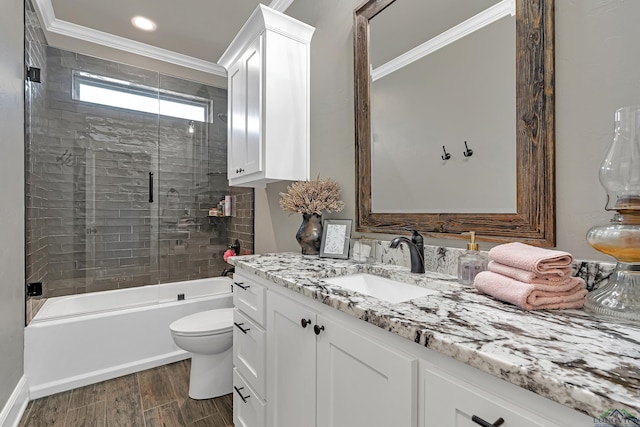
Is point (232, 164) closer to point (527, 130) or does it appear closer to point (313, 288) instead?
point (313, 288)

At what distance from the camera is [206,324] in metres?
2.05

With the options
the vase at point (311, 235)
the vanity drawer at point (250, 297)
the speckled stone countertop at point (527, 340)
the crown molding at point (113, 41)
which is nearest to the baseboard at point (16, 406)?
the vanity drawer at point (250, 297)

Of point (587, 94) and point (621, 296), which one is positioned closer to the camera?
point (621, 296)

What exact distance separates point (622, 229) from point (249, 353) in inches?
56.5

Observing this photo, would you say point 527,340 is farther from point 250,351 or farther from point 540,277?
point 250,351

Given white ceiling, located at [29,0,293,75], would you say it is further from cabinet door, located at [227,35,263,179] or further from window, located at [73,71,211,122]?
cabinet door, located at [227,35,263,179]

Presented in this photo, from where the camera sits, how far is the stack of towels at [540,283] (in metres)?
0.77

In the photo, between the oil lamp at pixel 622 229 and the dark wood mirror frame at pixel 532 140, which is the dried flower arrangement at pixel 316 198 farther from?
the oil lamp at pixel 622 229

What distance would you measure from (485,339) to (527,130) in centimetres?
75

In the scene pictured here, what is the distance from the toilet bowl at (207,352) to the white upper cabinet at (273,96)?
100cm

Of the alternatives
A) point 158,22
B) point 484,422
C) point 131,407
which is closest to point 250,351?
point 131,407


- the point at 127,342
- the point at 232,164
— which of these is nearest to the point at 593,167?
the point at 232,164

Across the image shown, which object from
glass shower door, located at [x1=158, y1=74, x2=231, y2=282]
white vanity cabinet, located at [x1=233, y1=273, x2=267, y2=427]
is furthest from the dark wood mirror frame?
glass shower door, located at [x1=158, y1=74, x2=231, y2=282]

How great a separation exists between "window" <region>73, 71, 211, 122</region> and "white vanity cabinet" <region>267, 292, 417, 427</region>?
2.79 meters
